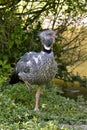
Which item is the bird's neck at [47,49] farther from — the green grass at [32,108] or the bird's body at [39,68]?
the green grass at [32,108]

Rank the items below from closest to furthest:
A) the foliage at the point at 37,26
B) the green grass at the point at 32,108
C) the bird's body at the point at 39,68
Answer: the green grass at the point at 32,108 < the bird's body at the point at 39,68 < the foliage at the point at 37,26

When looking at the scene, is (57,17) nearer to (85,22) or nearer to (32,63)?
(85,22)

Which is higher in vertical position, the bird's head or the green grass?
the bird's head

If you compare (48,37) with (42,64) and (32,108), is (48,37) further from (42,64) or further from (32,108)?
(32,108)

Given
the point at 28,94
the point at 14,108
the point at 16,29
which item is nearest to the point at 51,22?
the point at 16,29

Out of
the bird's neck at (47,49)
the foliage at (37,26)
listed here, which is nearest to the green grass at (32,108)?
the bird's neck at (47,49)

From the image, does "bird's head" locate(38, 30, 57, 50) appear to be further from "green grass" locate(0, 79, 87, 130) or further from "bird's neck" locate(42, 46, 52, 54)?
"green grass" locate(0, 79, 87, 130)

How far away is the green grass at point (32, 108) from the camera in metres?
5.70

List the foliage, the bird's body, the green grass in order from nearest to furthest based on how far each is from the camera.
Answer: the green grass, the bird's body, the foliage

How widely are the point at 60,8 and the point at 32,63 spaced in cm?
276

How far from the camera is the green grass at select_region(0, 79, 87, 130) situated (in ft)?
18.7

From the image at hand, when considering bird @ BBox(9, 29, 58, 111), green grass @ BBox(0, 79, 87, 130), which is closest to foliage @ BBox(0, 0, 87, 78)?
green grass @ BBox(0, 79, 87, 130)

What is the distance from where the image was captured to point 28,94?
25.1 ft

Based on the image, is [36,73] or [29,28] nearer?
[36,73]
